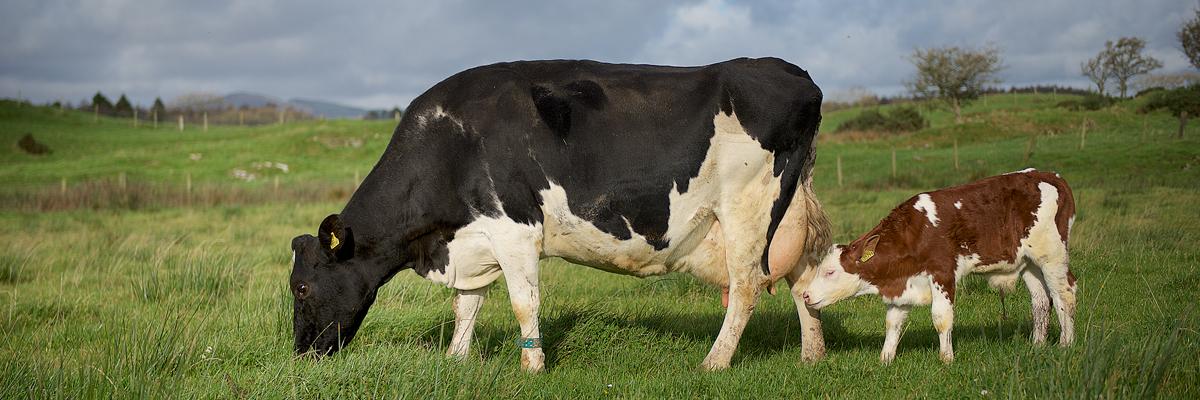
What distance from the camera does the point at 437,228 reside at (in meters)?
6.23

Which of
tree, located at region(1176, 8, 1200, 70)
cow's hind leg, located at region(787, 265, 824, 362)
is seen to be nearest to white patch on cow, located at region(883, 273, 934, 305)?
cow's hind leg, located at region(787, 265, 824, 362)

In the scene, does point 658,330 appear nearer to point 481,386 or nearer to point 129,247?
point 481,386

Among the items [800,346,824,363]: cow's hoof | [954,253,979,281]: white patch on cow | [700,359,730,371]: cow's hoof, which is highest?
[954,253,979,281]: white patch on cow

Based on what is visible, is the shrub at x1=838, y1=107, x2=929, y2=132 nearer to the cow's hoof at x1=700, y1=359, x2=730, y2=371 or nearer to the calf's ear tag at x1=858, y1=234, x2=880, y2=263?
the calf's ear tag at x1=858, y1=234, x2=880, y2=263

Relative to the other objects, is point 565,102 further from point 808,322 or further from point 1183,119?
point 1183,119

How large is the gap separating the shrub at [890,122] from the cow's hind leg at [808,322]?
50572 mm

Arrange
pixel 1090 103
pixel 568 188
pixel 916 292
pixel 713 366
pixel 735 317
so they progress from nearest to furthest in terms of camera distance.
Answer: pixel 568 188, pixel 713 366, pixel 735 317, pixel 916 292, pixel 1090 103

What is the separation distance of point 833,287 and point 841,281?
0.08 m

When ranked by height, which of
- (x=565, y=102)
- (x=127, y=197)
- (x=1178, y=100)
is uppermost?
(x=1178, y=100)

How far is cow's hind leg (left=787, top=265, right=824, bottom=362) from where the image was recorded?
6902mm

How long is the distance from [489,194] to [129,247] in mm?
11767

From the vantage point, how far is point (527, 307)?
6.16m

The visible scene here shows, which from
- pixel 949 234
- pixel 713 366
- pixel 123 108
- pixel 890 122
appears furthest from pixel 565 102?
pixel 123 108

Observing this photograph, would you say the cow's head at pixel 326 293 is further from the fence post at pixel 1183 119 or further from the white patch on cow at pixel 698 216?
the fence post at pixel 1183 119
